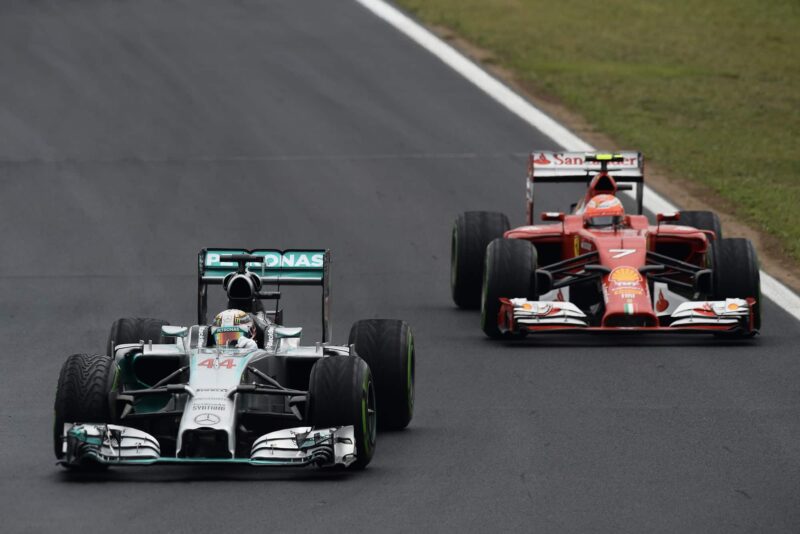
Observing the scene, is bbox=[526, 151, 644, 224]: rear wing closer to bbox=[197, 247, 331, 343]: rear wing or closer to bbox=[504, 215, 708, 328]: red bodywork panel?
bbox=[504, 215, 708, 328]: red bodywork panel

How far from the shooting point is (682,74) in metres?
39.8

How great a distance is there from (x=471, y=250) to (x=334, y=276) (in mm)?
3026

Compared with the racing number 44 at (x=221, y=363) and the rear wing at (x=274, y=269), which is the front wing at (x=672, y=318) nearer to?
the rear wing at (x=274, y=269)

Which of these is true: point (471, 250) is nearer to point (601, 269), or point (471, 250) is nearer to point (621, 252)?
point (621, 252)

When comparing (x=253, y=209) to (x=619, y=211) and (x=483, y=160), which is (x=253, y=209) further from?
(x=619, y=211)

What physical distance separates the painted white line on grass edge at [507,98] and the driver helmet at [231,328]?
9.23 meters

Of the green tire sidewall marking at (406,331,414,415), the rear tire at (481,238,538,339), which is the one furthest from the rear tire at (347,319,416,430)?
A: the rear tire at (481,238,538,339)

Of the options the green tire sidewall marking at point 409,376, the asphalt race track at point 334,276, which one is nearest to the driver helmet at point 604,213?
the asphalt race track at point 334,276

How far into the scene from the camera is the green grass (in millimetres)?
31422

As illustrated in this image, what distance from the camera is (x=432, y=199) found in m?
29.0

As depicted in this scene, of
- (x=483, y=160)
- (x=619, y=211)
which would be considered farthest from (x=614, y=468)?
(x=483, y=160)

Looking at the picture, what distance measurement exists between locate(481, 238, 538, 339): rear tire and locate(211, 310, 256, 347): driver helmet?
217 inches

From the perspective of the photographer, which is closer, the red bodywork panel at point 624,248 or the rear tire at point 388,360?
the rear tire at point 388,360

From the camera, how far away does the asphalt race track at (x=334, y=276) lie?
1237cm
